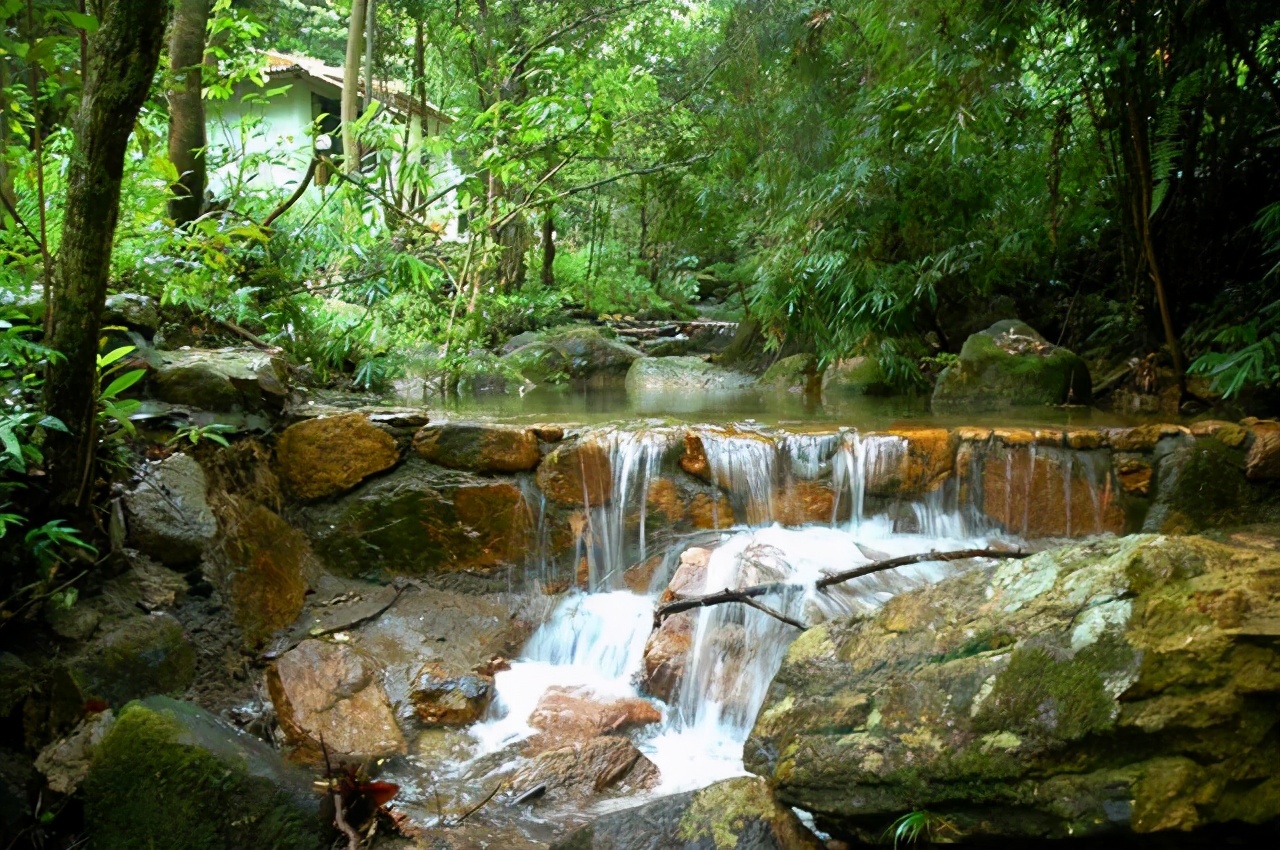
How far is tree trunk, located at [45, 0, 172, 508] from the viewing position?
9.04 ft

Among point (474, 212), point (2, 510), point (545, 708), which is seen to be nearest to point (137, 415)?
point (2, 510)

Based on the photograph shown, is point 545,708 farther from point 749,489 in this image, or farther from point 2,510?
point 2,510

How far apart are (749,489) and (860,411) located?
242cm

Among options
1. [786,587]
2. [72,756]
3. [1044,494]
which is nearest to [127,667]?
[72,756]

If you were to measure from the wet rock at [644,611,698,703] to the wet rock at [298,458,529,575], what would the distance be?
3.69 feet

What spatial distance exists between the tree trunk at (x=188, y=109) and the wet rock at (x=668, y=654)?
14.2 ft

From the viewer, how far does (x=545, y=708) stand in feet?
13.0

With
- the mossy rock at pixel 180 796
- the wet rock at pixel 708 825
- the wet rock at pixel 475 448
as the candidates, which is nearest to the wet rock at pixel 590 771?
the wet rock at pixel 708 825

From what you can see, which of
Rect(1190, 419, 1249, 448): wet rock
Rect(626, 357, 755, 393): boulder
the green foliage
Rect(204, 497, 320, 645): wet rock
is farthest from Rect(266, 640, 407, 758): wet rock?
Rect(626, 357, 755, 393): boulder

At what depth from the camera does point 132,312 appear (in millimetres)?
4461

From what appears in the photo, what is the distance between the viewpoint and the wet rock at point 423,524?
4.81 m

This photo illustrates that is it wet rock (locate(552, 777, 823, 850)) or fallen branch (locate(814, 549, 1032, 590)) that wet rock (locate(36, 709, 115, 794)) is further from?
fallen branch (locate(814, 549, 1032, 590))

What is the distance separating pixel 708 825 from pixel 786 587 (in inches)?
68.5

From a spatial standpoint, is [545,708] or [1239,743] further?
[545,708]
